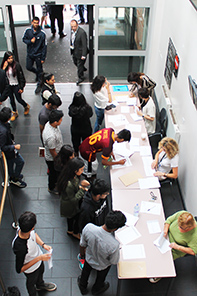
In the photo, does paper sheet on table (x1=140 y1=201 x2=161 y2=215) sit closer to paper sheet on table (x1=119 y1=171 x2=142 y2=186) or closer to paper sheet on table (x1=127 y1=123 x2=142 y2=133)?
paper sheet on table (x1=119 y1=171 x2=142 y2=186)

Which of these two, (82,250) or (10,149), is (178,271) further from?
(10,149)

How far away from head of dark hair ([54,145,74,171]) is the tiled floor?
1079 millimetres

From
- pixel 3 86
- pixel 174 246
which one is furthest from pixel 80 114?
pixel 174 246

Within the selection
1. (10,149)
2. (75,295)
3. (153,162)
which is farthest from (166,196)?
(10,149)

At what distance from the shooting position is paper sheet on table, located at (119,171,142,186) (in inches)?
179

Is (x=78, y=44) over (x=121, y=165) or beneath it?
over

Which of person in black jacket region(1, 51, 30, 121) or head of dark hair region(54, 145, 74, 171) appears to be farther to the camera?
person in black jacket region(1, 51, 30, 121)

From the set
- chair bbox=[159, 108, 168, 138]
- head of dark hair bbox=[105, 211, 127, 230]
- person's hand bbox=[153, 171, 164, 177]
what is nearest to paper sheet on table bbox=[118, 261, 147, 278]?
head of dark hair bbox=[105, 211, 127, 230]

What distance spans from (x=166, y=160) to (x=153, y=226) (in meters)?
1.18

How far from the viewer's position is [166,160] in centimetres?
482

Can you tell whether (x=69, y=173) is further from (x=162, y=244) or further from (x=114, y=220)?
(x=162, y=244)

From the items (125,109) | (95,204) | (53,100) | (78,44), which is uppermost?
(53,100)

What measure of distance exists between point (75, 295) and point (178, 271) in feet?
4.64

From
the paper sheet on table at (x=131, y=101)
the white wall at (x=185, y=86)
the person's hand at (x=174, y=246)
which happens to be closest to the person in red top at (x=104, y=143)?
the white wall at (x=185, y=86)
